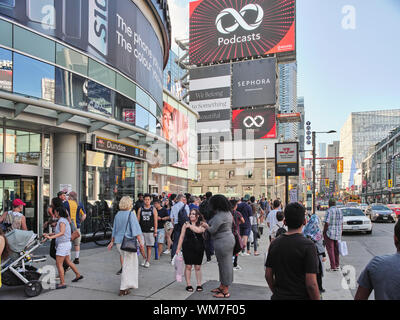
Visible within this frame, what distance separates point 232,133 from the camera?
3036 inches

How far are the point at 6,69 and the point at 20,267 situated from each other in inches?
264

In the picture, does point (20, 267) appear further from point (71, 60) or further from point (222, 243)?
point (71, 60)

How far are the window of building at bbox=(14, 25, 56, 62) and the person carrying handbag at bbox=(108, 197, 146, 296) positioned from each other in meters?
7.36

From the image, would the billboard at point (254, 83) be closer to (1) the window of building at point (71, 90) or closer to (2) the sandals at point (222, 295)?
(1) the window of building at point (71, 90)

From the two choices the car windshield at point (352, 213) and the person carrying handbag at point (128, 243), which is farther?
the car windshield at point (352, 213)

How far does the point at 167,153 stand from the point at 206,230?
15.7m

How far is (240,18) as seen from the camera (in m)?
74.4

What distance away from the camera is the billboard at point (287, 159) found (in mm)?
15784

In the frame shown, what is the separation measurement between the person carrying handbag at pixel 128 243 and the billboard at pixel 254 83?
6733 cm

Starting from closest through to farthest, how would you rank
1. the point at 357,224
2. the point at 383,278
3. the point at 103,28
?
the point at 383,278 → the point at 103,28 → the point at 357,224

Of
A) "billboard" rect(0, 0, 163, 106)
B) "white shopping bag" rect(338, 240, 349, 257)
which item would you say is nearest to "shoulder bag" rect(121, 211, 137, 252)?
"white shopping bag" rect(338, 240, 349, 257)

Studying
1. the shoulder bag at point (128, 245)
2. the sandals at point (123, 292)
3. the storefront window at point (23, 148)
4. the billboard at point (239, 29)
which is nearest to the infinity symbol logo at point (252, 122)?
the billboard at point (239, 29)

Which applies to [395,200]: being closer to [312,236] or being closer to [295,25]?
[295,25]

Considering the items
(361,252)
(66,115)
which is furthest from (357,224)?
(66,115)
